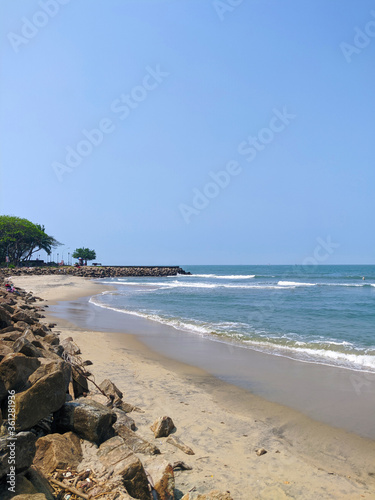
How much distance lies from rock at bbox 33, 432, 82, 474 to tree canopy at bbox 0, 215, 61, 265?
69.3m

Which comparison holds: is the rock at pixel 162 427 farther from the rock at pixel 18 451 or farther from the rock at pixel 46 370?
the rock at pixel 18 451

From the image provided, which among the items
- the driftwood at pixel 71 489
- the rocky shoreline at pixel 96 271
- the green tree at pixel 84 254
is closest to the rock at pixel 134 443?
the driftwood at pixel 71 489

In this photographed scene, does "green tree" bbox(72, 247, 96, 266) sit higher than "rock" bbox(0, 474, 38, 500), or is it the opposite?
"green tree" bbox(72, 247, 96, 266)

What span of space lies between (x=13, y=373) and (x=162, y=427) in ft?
6.53

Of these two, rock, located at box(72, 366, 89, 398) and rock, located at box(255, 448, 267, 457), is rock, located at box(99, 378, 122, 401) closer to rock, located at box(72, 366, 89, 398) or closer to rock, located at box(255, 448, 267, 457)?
rock, located at box(72, 366, 89, 398)

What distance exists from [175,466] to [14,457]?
6.03 ft

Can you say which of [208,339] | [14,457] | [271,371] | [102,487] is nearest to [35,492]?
[14,457]

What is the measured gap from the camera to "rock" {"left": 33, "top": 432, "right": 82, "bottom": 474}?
3205 mm

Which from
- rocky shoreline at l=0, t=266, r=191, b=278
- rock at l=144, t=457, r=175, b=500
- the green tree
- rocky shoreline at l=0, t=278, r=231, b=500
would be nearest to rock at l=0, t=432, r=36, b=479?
rocky shoreline at l=0, t=278, r=231, b=500

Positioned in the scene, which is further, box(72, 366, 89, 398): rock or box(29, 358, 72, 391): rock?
box(72, 366, 89, 398): rock

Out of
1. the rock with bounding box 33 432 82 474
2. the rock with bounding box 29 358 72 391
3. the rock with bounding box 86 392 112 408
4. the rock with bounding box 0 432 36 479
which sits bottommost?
the rock with bounding box 86 392 112 408

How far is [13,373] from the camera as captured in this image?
366cm

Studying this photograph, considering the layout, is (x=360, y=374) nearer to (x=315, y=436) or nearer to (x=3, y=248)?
(x=315, y=436)

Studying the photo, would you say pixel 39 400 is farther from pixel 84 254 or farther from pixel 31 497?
pixel 84 254
